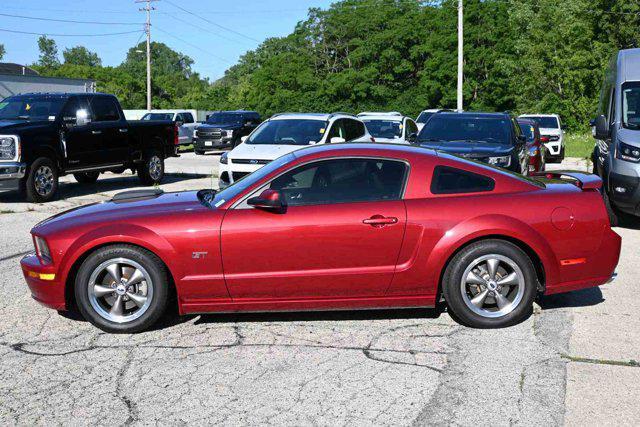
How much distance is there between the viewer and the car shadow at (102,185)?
14.7 m

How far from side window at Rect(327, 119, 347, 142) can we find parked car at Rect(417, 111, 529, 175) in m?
1.61

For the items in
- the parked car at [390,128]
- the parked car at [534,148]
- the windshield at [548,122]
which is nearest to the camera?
the parked car at [534,148]

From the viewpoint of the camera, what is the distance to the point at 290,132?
44.9 ft

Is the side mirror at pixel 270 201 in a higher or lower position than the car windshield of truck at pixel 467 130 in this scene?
lower

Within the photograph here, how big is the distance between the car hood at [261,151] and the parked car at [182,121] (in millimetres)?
20208

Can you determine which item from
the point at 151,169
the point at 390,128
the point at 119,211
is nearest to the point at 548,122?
the point at 390,128

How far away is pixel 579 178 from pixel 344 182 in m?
2.10

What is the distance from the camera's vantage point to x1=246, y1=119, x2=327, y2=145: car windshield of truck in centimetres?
1345

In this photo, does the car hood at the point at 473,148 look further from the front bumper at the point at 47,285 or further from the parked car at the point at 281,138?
the front bumper at the point at 47,285

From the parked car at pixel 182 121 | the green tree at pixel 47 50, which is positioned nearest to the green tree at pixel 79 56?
the green tree at pixel 47 50

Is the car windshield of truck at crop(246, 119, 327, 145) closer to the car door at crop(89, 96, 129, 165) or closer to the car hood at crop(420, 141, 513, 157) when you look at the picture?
the car hood at crop(420, 141, 513, 157)

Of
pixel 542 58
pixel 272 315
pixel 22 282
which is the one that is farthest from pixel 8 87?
pixel 542 58

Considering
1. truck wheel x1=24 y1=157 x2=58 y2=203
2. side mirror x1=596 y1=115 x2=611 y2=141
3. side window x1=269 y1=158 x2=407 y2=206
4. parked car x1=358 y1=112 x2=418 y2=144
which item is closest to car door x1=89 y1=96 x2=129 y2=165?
truck wheel x1=24 y1=157 x2=58 y2=203

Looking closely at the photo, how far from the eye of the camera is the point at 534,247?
5.67 m
